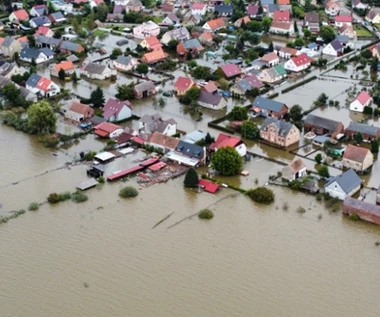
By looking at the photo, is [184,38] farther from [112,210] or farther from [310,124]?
[112,210]

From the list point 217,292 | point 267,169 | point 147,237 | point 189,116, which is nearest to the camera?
point 217,292

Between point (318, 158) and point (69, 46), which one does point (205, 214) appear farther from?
point (69, 46)

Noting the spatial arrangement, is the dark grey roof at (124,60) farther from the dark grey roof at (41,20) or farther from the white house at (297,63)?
the dark grey roof at (41,20)

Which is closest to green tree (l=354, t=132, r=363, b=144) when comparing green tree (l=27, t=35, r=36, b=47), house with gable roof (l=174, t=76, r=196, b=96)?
house with gable roof (l=174, t=76, r=196, b=96)

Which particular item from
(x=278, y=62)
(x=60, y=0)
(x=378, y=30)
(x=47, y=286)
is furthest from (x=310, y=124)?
(x=60, y=0)

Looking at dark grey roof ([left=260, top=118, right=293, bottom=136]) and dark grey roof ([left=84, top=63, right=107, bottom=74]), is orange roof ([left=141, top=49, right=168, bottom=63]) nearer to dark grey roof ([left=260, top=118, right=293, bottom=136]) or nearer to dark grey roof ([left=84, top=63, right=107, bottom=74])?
dark grey roof ([left=84, top=63, right=107, bottom=74])

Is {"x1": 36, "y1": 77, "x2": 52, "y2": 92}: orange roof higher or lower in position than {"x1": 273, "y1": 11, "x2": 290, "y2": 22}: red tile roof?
higher
